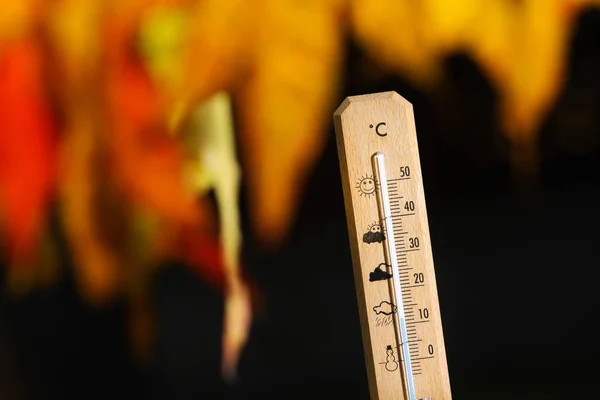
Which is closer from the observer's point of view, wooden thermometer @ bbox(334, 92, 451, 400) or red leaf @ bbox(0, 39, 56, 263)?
wooden thermometer @ bbox(334, 92, 451, 400)

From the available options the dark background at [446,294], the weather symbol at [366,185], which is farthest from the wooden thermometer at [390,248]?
the dark background at [446,294]

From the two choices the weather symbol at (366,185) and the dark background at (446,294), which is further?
the dark background at (446,294)

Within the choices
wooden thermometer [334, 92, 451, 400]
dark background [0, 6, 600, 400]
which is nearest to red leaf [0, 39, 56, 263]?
dark background [0, 6, 600, 400]

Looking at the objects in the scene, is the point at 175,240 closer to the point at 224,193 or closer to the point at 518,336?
the point at 224,193

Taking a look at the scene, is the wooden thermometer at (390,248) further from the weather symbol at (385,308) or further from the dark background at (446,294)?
the dark background at (446,294)

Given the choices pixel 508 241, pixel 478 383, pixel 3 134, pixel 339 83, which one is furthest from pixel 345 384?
pixel 3 134

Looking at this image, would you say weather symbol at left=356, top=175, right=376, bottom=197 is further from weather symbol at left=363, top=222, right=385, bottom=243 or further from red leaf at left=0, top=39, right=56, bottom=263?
red leaf at left=0, top=39, right=56, bottom=263
